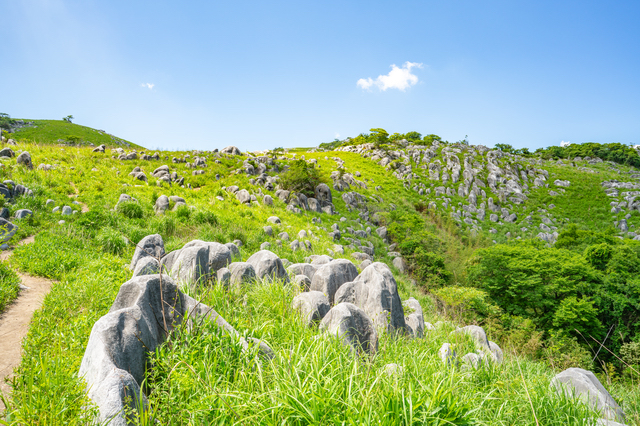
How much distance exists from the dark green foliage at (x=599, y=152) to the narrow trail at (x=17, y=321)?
8745 centimetres

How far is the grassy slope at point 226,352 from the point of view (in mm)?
2488

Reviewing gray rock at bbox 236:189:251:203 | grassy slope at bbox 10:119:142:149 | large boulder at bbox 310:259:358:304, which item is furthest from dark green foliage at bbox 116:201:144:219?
grassy slope at bbox 10:119:142:149

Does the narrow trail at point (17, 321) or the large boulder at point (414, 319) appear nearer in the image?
the narrow trail at point (17, 321)

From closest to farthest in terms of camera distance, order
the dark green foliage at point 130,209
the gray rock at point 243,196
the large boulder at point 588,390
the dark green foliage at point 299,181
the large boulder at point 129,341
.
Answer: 1. the large boulder at point 129,341
2. the large boulder at point 588,390
3. the dark green foliage at point 130,209
4. the gray rock at point 243,196
5. the dark green foliage at point 299,181

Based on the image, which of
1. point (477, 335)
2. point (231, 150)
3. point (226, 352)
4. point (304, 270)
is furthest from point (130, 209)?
point (231, 150)

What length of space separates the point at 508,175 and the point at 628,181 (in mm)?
15421

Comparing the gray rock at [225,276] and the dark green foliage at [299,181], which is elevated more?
the dark green foliage at [299,181]

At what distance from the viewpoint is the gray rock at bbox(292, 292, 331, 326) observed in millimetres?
5257

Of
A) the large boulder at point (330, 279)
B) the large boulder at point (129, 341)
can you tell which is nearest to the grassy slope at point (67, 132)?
the large boulder at point (330, 279)

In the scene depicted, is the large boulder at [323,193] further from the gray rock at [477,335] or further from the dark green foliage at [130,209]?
the gray rock at [477,335]

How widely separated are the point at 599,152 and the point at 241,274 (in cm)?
9208

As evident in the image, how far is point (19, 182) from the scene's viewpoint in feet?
34.7

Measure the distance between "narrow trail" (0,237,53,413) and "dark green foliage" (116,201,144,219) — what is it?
13.9 ft

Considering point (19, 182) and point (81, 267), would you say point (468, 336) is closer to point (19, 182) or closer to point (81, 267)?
point (81, 267)
